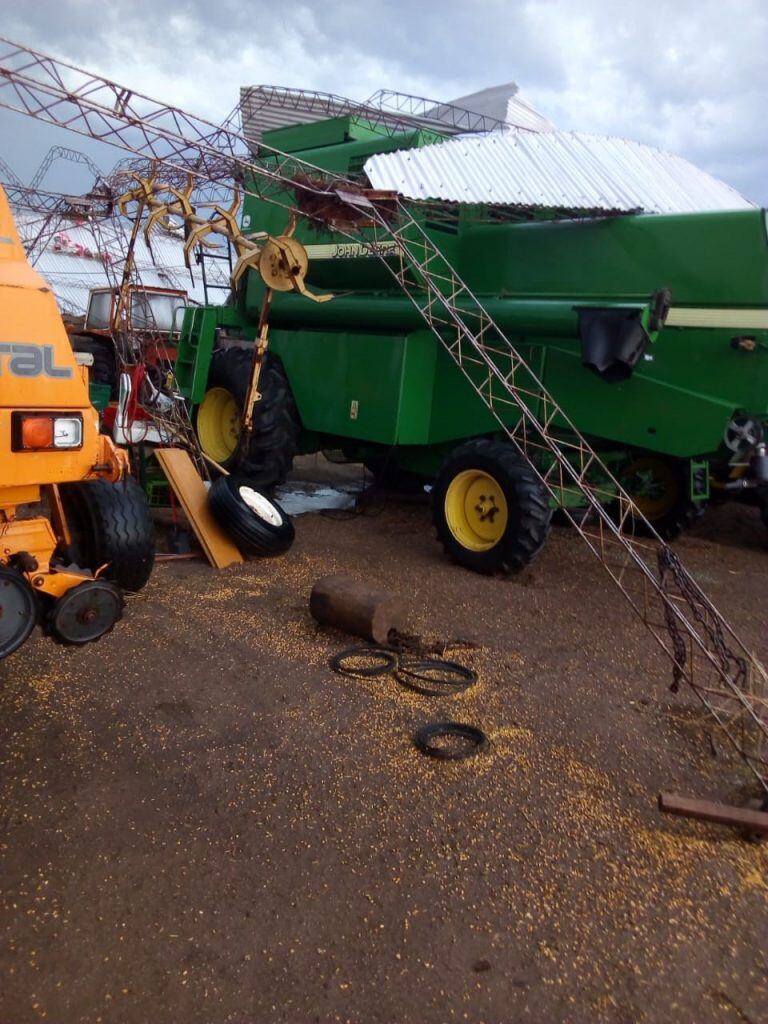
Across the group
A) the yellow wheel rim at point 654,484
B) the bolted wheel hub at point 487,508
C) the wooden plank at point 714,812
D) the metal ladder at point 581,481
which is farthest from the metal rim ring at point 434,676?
the yellow wheel rim at point 654,484

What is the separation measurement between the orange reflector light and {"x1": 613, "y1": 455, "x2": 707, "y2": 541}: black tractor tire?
544 cm

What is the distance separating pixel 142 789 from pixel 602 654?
9.32 feet

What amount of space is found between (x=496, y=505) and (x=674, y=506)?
2.37 meters

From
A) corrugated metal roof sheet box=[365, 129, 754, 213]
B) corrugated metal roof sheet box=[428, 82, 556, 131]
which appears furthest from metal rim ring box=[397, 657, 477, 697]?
corrugated metal roof sheet box=[428, 82, 556, 131]

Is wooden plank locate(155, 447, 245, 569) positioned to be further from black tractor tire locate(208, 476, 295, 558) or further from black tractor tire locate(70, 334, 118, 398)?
black tractor tire locate(70, 334, 118, 398)

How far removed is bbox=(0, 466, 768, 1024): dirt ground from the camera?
2.30m

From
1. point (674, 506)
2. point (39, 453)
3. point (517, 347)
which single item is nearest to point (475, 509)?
point (517, 347)

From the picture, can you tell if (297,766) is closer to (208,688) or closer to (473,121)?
(208,688)

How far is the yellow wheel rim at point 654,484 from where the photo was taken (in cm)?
A: 755

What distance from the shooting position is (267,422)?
7.64 metres

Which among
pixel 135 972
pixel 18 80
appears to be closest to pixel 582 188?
pixel 18 80

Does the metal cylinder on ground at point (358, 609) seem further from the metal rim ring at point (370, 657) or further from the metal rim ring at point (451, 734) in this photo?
the metal rim ring at point (451, 734)

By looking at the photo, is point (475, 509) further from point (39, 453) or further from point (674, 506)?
point (39, 453)

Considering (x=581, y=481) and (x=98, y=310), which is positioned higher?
(x=98, y=310)
